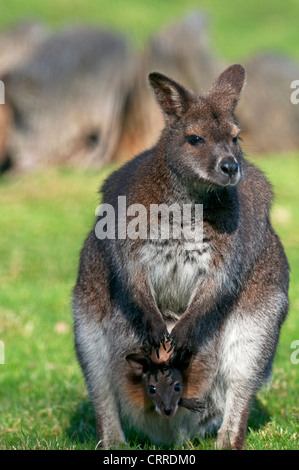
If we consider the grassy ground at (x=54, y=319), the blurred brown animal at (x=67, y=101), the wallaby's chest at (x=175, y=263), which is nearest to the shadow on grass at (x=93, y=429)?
the grassy ground at (x=54, y=319)

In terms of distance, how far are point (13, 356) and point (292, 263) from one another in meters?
4.47

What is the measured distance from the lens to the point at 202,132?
14.3ft

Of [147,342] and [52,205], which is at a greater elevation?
[52,205]

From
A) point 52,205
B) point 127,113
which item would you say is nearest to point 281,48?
point 127,113

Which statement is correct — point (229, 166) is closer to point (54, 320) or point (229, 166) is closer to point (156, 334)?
point (156, 334)

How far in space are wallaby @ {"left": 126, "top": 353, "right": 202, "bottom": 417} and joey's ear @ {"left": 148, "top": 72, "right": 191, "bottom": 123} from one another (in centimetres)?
134

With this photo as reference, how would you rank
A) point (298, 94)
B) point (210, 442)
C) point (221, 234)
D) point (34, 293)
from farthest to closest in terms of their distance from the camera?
point (298, 94), point (34, 293), point (210, 442), point (221, 234)

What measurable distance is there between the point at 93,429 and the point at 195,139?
85.1 inches

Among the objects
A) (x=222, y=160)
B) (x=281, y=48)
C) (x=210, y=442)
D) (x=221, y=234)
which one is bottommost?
(x=210, y=442)

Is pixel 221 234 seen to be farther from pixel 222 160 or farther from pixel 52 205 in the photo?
pixel 52 205

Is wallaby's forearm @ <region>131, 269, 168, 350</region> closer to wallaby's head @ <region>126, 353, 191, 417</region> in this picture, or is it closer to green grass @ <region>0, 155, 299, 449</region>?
wallaby's head @ <region>126, 353, 191, 417</region>

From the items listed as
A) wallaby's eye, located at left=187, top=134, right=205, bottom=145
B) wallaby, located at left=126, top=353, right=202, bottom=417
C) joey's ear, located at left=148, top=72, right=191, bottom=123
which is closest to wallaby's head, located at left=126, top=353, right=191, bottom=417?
wallaby, located at left=126, top=353, right=202, bottom=417

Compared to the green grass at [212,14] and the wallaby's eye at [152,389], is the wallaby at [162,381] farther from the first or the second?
the green grass at [212,14]
